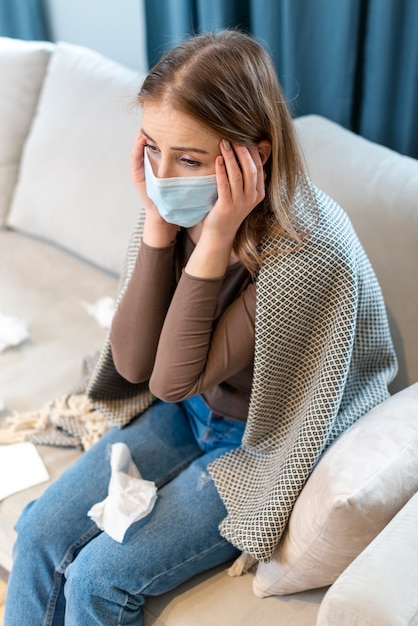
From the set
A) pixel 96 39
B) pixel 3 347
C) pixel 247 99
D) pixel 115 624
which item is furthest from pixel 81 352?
pixel 96 39

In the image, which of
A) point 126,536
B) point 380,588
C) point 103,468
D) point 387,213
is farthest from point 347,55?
point 380,588

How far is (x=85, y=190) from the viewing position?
2.00 metres

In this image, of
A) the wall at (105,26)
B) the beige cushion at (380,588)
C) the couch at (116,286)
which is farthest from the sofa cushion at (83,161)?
the beige cushion at (380,588)

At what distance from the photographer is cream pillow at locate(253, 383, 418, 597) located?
1070 millimetres

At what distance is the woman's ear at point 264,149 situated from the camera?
1187 mm

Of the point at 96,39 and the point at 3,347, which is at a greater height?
the point at 96,39

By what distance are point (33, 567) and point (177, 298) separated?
19.8 inches

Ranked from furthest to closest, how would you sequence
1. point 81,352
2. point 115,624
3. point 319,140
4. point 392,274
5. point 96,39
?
1. point 96,39
2. point 81,352
3. point 319,140
4. point 392,274
5. point 115,624

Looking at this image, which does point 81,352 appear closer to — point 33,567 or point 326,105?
point 33,567

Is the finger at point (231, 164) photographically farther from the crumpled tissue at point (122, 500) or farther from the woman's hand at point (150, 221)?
the crumpled tissue at point (122, 500)

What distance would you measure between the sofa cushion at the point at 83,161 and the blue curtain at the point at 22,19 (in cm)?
64

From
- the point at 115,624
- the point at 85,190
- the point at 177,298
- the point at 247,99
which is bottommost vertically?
the point at 115,624

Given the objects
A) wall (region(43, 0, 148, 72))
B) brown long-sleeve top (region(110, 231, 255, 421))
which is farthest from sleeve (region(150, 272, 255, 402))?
wall (region(43, 0, 148, 72))

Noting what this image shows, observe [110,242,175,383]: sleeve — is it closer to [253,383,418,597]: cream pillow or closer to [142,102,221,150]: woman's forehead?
[142,102,221,150]: woman's forehead
